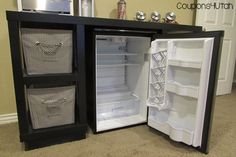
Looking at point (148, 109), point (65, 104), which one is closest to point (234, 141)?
point (148, 109)

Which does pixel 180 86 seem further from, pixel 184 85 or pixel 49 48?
pixel 49 48

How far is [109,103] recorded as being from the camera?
5.28 feet

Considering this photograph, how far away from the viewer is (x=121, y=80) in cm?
181

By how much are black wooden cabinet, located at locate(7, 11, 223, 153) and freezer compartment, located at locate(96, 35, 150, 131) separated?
186mm

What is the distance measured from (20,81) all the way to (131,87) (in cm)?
98

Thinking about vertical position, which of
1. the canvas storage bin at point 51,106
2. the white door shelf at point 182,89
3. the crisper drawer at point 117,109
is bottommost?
the crisper drawer at point 117,109

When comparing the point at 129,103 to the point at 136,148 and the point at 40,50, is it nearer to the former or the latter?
the point at 136,148

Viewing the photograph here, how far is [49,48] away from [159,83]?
2.55ft

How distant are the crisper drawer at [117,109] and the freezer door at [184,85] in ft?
0.88

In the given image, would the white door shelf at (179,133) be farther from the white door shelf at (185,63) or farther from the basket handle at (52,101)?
the basket handle at (52,101)

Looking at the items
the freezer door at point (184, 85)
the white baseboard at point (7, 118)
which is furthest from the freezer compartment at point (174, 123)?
the white baseboard at point (7, 118)

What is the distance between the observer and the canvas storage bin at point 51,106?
110cm

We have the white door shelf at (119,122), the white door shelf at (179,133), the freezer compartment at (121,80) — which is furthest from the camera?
the freezer compartment at (121,80)

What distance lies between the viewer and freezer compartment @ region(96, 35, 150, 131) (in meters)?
1.52
